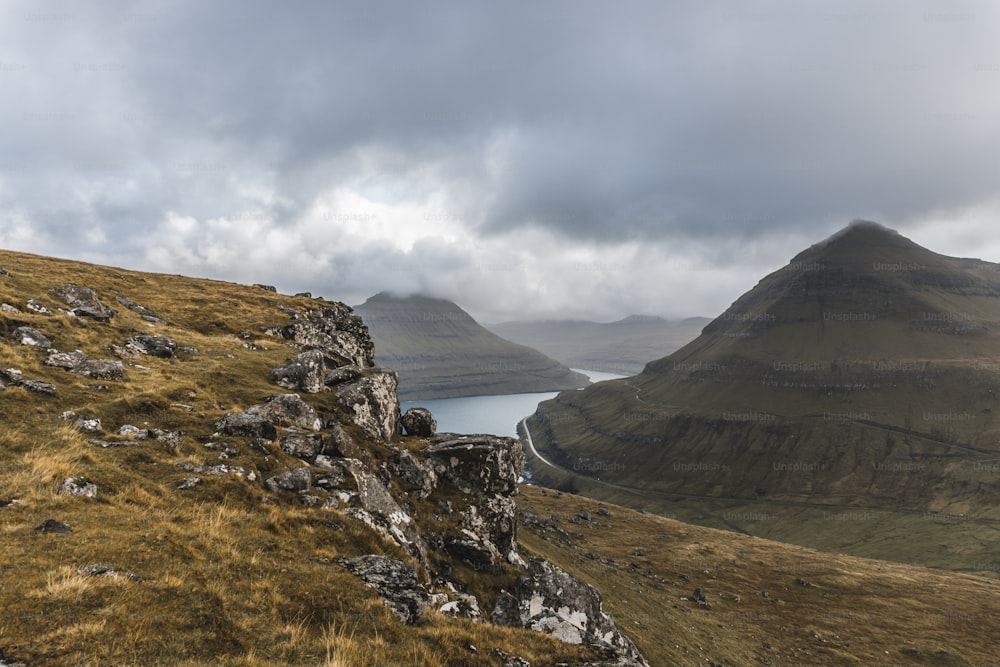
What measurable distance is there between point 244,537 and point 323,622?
5.00 metres

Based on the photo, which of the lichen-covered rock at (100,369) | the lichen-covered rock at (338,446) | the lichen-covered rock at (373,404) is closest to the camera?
the lichen-covered rock at (338,446)

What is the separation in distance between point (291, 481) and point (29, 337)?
20091 mm

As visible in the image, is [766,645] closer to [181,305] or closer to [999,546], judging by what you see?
[181,305]

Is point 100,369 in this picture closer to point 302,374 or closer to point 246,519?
point 302,374

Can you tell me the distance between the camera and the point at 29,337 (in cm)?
2498

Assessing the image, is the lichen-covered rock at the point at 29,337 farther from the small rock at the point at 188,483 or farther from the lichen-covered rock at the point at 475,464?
the lichen-covered rock at the point at 475,464

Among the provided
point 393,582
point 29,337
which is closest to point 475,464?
point 393,582

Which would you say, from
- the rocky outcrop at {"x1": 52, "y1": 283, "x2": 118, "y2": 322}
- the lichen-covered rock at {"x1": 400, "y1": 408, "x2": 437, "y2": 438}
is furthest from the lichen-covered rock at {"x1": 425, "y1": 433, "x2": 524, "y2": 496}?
the rocky outcrop at {"x1": 52, "y1": 283, "x2": 118, "y2": 322}

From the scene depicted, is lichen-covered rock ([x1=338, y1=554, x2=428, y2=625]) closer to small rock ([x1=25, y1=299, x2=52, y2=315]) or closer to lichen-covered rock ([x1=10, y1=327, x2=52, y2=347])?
lichen-covered rock ([x1=10, y1=327, x2=52, y2=347])

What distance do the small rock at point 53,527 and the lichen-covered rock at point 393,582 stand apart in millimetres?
7790

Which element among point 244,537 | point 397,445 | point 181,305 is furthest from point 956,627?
point 181,305

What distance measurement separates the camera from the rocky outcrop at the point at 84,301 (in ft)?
108

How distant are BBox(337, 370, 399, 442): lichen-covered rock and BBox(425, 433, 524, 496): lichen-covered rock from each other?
12.8 feet

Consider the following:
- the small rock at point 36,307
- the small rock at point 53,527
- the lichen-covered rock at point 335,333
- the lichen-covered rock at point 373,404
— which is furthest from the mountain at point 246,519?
the lichen-covered rock at point 335,333
